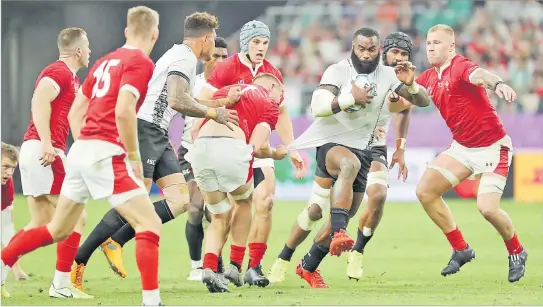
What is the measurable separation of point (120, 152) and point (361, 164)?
337 cm

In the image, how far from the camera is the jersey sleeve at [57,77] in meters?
8.84

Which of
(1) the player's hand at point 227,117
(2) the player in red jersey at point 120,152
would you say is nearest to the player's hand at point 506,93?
(1) the player's hand at point 227,117

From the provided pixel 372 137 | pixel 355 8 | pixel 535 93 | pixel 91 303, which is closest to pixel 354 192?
pixel 372 137

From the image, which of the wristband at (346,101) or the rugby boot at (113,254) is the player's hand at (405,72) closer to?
the wristband at (346,101)

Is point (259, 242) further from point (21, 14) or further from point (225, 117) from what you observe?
point (21, 14)

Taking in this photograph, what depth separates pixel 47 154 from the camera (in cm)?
872

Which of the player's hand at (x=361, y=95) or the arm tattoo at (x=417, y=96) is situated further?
the arm tattoo at (x=417, y=96)

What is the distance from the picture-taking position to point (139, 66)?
23.9 ft

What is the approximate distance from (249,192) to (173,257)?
3889 mm

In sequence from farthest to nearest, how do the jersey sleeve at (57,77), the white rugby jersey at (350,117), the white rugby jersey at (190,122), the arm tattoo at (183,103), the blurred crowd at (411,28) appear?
the blurred crowd at (411,28)
the white rugby jersey at (190,122)
the white rugby jersey at (350,117)
the jersey sleeve at (57,77)
the arm tattoo at (183,103)

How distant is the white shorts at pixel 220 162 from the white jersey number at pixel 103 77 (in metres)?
1.47

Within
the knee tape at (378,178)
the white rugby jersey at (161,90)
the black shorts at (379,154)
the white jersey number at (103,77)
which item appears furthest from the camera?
the black shorts at (379,154)

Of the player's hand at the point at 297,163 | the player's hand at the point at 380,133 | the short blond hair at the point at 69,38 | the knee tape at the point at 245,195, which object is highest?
the short blond hair at the point at 69,38

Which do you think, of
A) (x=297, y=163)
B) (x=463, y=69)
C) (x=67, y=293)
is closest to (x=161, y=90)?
(x=297, y=163)
